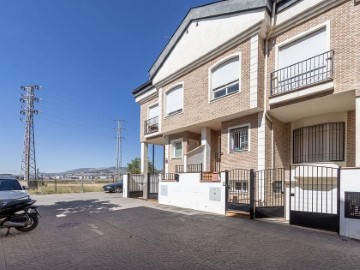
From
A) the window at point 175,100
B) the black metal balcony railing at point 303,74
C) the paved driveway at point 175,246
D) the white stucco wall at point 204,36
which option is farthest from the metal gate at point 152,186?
the black metal balcony railing at point 303,74

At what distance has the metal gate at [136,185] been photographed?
1927 centimetres

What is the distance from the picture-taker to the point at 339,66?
30.3ft

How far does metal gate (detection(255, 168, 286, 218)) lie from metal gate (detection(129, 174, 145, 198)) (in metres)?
10.1

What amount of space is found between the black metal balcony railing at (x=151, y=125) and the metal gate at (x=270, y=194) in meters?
8.87

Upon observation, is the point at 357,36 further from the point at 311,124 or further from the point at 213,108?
the point at 213,108

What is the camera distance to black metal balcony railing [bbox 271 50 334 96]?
31.7 ft

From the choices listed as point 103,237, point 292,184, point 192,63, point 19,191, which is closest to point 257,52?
point 192,63

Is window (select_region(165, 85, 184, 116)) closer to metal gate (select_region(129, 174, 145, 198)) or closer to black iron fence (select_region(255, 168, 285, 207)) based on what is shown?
metal gate (select_region(129, 174, 145, 198))

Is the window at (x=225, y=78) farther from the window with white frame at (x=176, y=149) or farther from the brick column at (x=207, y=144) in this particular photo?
the window with white frame at (x=176, y=149)

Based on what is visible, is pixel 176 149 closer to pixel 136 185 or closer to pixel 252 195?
pixel 136 185

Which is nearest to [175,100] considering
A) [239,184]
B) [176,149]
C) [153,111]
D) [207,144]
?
[176,149]

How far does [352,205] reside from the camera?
285 inches

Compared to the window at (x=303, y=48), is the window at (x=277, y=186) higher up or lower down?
lower down

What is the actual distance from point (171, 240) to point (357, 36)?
27.9ft
